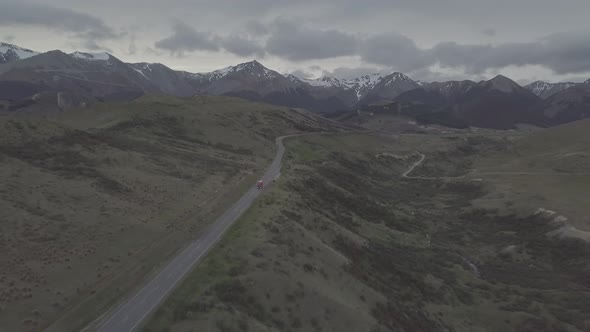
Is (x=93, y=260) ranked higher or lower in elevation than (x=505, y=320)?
higher

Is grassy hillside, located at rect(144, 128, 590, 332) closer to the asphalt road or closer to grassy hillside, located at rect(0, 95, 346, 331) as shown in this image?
the asphalt road

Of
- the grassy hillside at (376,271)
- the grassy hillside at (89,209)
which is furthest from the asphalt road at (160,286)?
the grassy hillside at (89,209)

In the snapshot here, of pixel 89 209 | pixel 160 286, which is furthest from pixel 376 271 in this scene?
pixel 89 209

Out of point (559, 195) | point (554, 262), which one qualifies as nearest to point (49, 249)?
point (554, 262)

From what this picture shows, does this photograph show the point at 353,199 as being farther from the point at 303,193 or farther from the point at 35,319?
the point at 35,319

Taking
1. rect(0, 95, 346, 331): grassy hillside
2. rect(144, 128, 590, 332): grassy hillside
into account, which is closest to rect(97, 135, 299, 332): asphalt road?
rect(144, 128, 590, 332): grassy hillside
